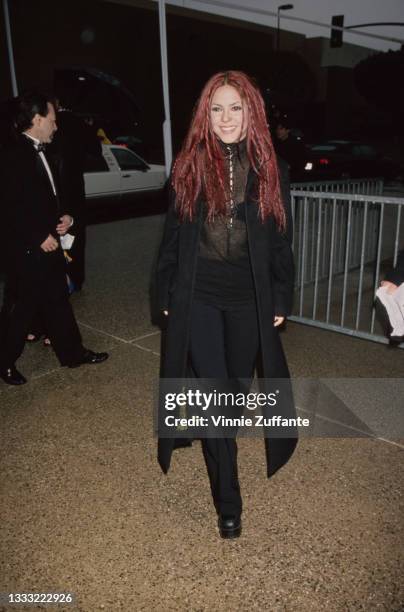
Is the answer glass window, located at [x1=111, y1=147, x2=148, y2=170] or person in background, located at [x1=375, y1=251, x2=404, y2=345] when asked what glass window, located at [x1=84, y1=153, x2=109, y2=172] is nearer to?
glass window, located at [x1=111, y1=147, x2=148, y2=170]

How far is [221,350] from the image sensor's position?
269 centimetres

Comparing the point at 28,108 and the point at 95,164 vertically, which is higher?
the point at 28,108

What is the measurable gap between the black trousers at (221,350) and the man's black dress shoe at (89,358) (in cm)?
212

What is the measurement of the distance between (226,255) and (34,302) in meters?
2.20

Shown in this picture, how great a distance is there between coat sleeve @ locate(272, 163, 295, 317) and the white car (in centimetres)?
961

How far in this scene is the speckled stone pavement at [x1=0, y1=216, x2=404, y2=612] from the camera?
7.79 ft

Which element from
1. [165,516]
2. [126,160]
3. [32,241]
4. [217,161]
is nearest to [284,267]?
[217,161]

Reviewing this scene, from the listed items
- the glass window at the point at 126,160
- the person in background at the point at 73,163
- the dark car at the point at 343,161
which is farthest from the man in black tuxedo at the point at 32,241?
the dark car at the point at 343,161

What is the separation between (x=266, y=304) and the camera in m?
2.57

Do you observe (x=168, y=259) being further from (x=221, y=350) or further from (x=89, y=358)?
(x=89, y=358)

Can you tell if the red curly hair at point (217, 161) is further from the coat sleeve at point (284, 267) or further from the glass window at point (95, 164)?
the glass window at point (95, 164)

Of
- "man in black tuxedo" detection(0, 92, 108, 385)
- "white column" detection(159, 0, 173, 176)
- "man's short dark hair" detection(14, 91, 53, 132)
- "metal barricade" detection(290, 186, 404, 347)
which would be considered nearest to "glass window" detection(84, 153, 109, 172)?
"white column" detection(159, 0, 173, 176)

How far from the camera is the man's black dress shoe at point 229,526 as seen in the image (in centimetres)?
267

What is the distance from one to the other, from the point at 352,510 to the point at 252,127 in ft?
6.54
